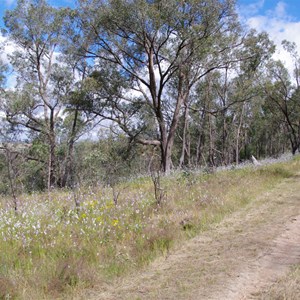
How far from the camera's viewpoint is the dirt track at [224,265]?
3.71m

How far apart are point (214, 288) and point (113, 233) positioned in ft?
7.30

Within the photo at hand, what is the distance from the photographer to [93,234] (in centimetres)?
540

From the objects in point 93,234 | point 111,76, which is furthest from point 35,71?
point 93,234

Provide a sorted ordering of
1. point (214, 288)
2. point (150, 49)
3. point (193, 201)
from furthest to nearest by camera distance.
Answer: point (150, 49) < point (193, 201) < point (214, 288)

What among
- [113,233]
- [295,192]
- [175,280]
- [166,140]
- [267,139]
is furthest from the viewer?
[267,139]

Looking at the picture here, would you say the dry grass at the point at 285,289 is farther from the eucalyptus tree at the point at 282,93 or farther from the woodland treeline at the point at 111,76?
the eucalyptus tree at the point at 282,93

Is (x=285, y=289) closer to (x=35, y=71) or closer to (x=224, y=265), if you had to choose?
(x=224, y=265)

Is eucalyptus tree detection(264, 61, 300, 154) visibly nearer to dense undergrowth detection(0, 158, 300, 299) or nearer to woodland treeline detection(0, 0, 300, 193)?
woodland treeline detection(0, 0, 300, 193)

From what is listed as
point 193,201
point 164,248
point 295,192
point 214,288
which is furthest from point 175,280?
point 295,192

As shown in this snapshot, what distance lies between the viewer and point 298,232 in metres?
5.61

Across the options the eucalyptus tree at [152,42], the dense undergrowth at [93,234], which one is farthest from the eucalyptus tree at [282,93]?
the dense undergrowth at [93,234]

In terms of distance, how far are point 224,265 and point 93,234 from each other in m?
2.10

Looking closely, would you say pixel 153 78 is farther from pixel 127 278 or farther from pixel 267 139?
pixel 267 139

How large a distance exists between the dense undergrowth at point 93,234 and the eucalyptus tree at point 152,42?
294 inches
